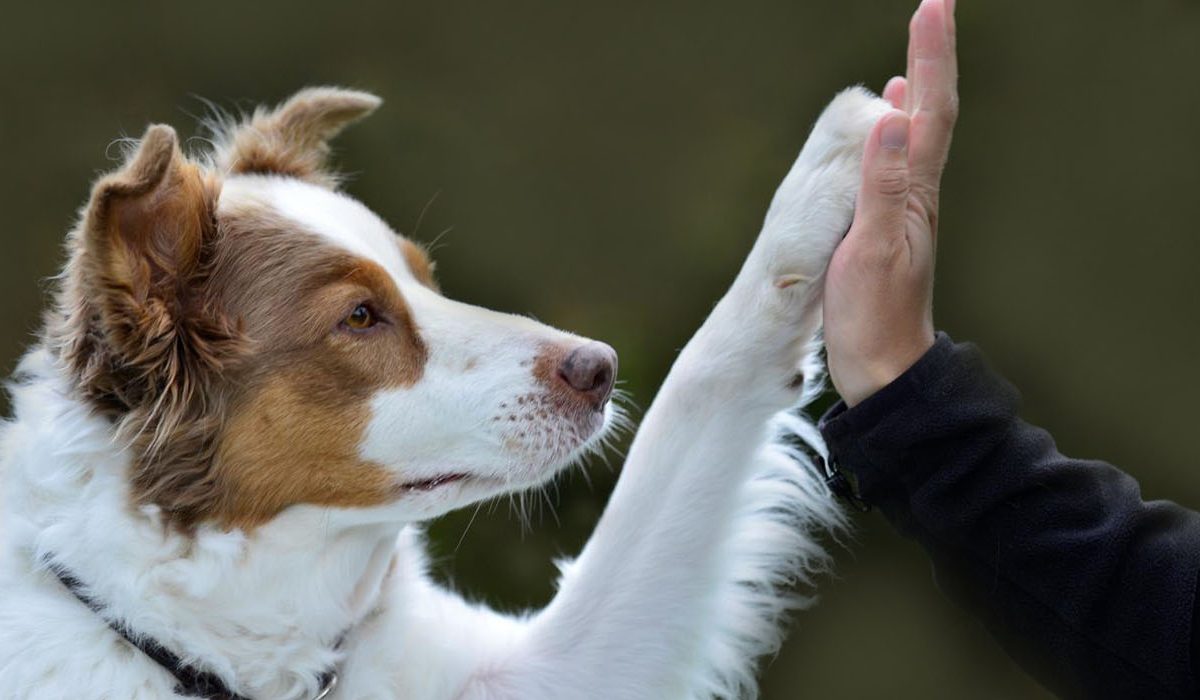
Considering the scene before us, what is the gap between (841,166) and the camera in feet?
6.15

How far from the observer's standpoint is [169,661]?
188 cm

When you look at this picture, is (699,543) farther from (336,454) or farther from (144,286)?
(144,286)

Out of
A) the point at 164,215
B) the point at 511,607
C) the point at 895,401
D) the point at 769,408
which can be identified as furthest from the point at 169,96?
the point at 895,401

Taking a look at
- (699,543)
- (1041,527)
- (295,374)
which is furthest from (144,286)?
(1041,527)

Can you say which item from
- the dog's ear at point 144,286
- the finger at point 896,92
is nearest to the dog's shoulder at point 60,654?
the dog's ear at point 144,286

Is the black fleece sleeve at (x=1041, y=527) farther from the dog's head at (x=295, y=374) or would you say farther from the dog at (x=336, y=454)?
the dog's head at (x=295, y=374)

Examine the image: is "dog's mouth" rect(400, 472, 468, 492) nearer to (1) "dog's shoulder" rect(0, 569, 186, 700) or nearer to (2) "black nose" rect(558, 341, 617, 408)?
(2) "black nose" rect(558, 341, 617, 408)

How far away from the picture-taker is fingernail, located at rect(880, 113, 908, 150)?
1.68 meters

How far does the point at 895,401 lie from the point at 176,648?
108cm

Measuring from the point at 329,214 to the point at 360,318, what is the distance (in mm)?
218

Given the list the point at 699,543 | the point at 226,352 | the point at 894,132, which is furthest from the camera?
the point at 699,543

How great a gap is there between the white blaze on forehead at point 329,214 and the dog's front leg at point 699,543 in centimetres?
50

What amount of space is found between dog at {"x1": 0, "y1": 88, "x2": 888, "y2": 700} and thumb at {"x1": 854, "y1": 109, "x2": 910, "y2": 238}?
0.40ft

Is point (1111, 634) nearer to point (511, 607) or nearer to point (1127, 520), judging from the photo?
point (1127, 520)
